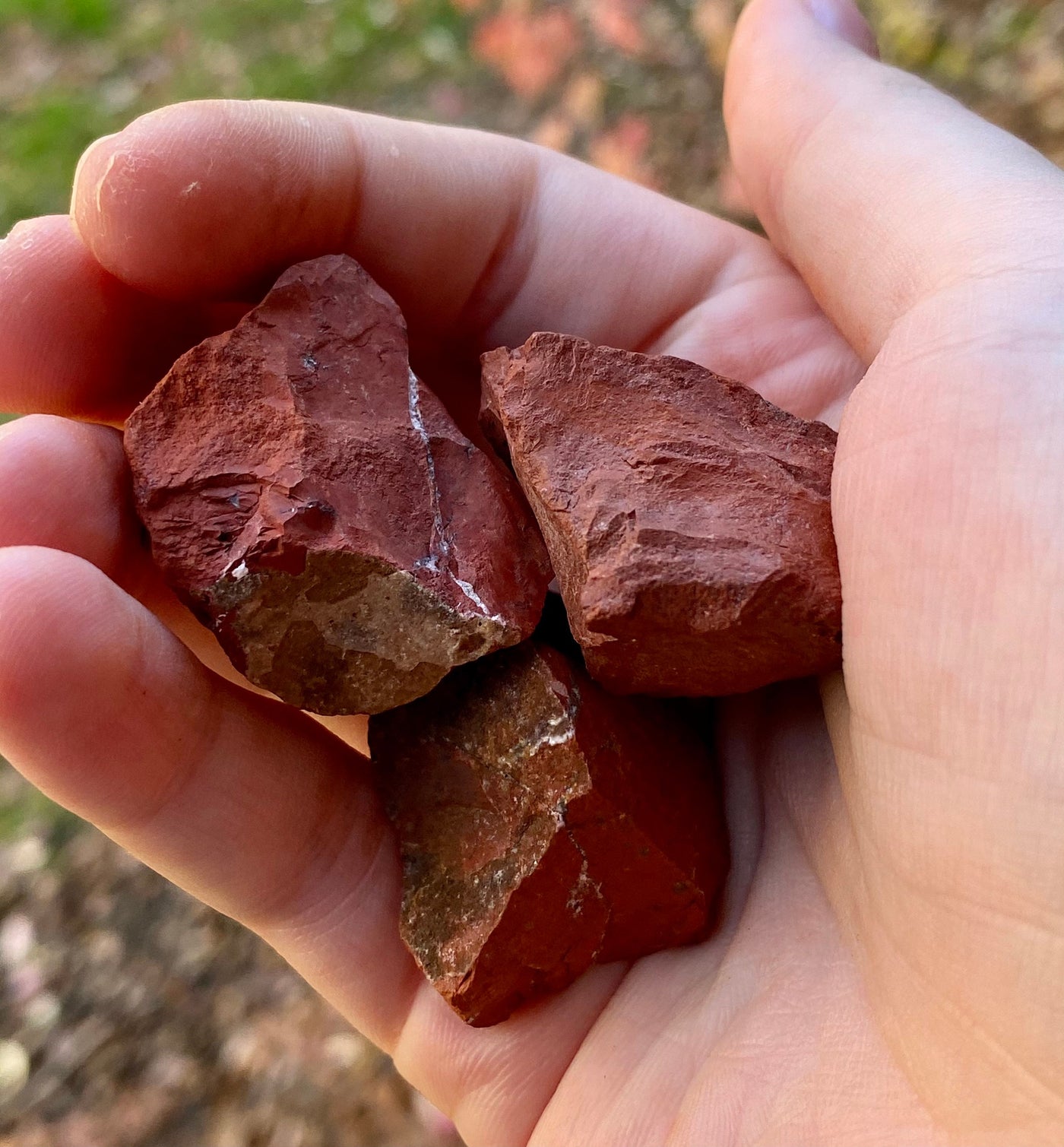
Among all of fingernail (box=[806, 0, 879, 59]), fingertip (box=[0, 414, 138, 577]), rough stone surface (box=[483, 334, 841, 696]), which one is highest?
fingernail (box=[806, 0, 879, 59])

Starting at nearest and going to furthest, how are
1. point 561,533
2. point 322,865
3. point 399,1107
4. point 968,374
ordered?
point 968,374 → point 561,533 → point 322,865 → point 399,1107

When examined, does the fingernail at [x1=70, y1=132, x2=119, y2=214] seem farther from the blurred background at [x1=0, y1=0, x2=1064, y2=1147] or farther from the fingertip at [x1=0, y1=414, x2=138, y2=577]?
the blurred background at [x1=0, y1=0, x2=1064, y2=1147]

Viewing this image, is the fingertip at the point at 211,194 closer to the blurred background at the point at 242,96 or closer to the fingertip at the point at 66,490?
the fingertip at the point at 66,490

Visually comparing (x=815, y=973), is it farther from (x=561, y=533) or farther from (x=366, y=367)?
(x=366, y=367)

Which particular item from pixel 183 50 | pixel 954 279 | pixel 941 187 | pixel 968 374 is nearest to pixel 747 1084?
pixel 968 374

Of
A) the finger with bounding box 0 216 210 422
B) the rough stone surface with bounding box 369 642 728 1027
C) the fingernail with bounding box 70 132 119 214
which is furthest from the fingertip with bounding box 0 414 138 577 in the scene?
the rough stone surface with bounding box 369 642 728 1027

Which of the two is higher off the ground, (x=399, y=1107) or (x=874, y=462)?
(x=874, y=462)
